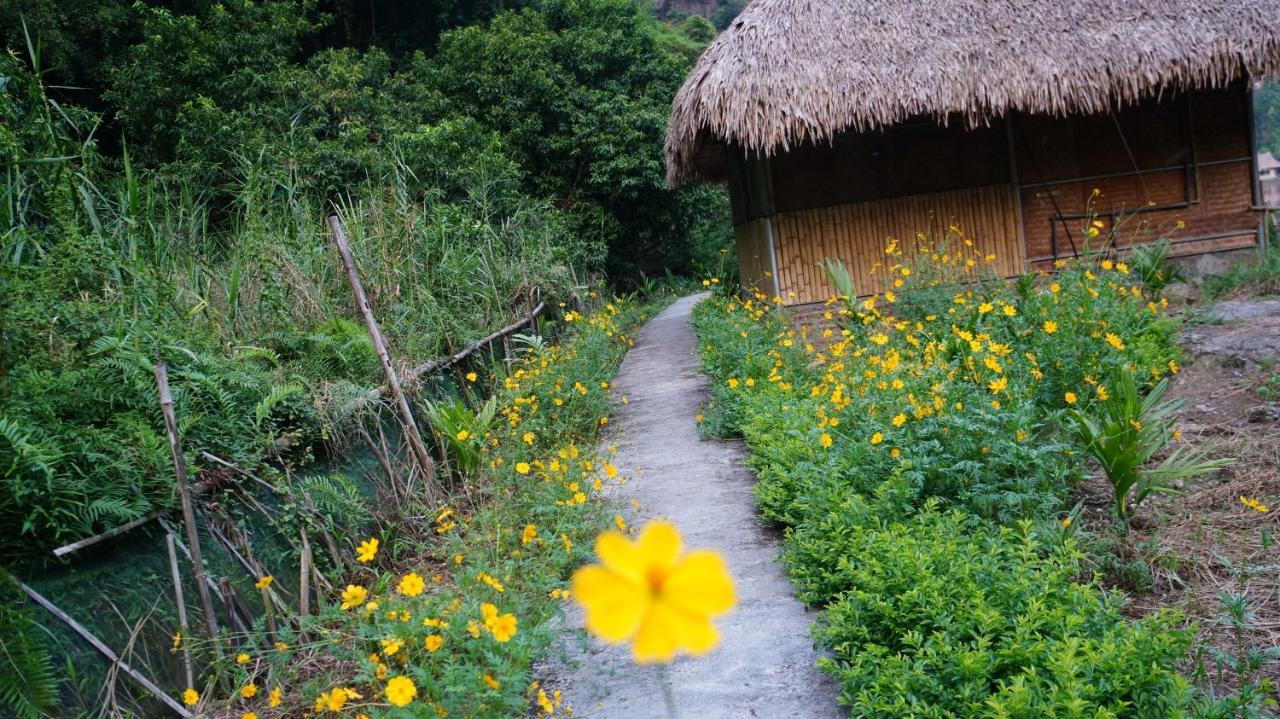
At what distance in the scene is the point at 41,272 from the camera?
2.91 meters

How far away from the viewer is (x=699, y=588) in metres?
0.49

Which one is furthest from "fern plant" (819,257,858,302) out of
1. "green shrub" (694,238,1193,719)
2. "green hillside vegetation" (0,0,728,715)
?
"green hillside vegetation" (0,0,728,715)

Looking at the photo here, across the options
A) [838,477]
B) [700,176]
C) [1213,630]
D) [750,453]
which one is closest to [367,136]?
[700,176]

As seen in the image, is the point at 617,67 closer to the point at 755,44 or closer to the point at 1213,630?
the point at 755,44

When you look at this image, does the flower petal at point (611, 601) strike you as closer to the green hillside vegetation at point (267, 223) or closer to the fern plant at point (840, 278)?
the green hillside vegetation at point (267, 223)

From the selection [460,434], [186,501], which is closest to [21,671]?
[186,501]

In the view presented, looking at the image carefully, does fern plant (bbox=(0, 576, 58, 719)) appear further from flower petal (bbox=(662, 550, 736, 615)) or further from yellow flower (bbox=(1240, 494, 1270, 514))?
yellow flower (bbox=(1240, 494, 1270, 514))

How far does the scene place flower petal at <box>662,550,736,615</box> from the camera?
486 mm

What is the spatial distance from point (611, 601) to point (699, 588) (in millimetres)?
54

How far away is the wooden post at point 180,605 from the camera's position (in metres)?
2.54

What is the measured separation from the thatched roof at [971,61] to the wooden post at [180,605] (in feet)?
19.2

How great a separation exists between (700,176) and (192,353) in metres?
9.37

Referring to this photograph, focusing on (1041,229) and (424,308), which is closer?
(424,308)

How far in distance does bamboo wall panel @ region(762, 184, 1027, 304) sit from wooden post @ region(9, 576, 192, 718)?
683 centimetres
